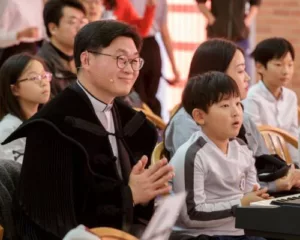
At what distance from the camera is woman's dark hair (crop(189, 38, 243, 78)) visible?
375cm

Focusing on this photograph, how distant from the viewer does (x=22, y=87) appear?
4.09 meters

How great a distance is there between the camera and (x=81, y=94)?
10.00ft

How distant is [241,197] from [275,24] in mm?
4616

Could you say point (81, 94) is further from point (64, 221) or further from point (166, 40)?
point (166, 40)

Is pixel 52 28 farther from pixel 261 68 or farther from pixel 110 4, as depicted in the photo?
pixel 261 68

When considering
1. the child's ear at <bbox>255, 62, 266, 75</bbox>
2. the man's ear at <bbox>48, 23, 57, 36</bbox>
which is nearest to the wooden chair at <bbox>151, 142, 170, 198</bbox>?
the child's ear at <bbox>255, 62, 266, 75</bbox>

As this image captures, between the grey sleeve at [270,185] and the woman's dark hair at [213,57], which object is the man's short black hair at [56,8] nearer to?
the woman's dark hair at [213,57]

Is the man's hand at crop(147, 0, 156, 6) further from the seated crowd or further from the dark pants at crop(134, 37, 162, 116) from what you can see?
the seated crowd

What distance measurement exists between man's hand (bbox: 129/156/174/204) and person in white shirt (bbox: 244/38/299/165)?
74.3 inches

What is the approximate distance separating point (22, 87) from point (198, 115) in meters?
1.09

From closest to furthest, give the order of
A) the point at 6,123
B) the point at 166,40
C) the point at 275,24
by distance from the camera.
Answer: the point at 6,123, the point at 166,40, the point at 275,24

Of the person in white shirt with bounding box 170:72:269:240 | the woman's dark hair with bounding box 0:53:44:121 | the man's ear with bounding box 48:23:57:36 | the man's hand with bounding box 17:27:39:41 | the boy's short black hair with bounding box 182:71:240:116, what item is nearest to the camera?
the person in white shirt with bounding box 170:72:269:240

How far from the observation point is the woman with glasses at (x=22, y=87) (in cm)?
406

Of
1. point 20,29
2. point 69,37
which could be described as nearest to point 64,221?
point 69,37
